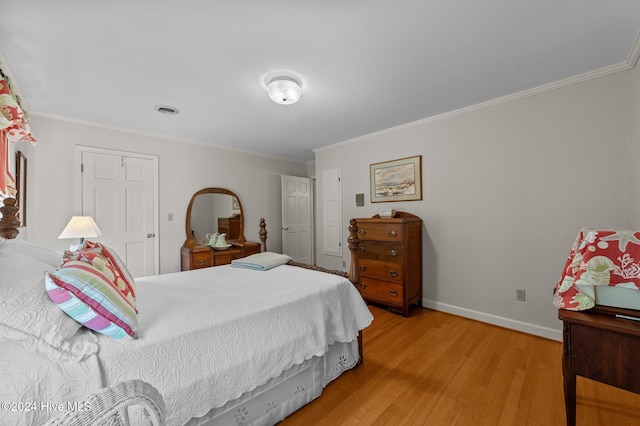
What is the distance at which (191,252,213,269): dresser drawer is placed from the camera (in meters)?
3.75

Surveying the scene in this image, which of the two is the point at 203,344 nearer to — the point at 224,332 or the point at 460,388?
the point at 224,332

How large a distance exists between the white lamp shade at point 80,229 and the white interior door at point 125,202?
438 millimetres

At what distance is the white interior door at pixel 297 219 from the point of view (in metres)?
5.14

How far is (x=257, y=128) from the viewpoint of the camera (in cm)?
360

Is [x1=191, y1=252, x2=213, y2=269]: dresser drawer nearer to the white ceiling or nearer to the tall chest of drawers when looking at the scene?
the white ceiling

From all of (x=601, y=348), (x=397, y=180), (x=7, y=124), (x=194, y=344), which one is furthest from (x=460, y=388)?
(x=7, y=124)

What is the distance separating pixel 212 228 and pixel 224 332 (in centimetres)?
332

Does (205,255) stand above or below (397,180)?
below

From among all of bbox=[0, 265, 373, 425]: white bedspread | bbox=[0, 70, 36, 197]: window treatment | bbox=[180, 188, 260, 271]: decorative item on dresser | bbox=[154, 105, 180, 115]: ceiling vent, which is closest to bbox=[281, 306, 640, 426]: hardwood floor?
bbox=[0, 265, 373, 425]: white bedspread

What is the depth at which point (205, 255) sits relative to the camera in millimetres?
3857

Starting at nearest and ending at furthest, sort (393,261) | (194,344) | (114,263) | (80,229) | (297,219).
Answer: (194,344), (114,263), (80,229), (393,261), (297,219)

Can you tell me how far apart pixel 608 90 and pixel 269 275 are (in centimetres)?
325

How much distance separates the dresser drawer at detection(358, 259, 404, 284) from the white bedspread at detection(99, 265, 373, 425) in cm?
129

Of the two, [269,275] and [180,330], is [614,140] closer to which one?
[269,275]
